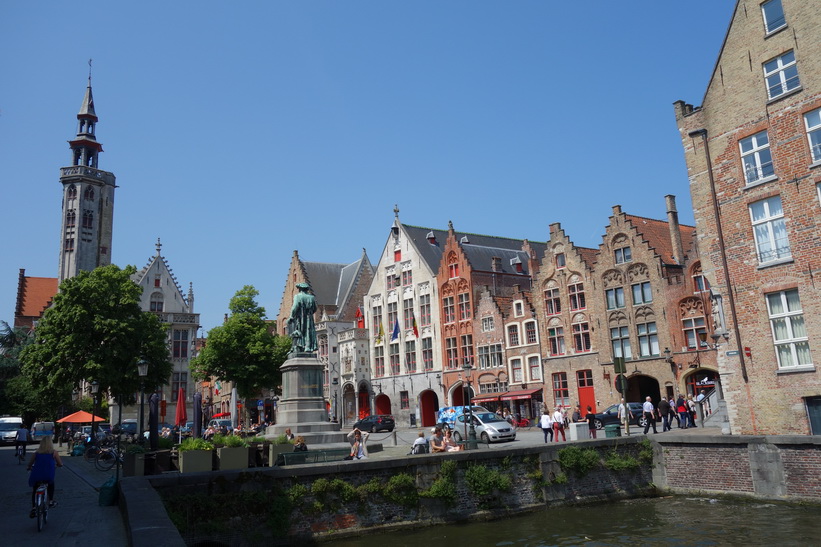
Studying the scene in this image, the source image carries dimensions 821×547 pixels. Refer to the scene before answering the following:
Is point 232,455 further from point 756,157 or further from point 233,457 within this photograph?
point 756,157

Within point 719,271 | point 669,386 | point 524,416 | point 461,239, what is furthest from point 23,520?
point 461,239

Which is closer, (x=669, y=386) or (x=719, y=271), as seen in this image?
(x=719, y=271)

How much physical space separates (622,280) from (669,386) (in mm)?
6931

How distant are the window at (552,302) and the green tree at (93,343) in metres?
25.6

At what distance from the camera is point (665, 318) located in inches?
1409

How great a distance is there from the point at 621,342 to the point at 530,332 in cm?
736

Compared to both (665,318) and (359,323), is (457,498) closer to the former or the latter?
(665,318)

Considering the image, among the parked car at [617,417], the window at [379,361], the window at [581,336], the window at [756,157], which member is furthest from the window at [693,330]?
the window at [379,361]

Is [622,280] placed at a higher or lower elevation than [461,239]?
lower

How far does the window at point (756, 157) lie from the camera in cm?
2106

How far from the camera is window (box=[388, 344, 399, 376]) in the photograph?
54094 millimetres

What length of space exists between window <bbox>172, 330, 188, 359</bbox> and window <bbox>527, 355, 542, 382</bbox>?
119 feet

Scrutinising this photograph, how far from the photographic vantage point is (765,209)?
68.9 ft

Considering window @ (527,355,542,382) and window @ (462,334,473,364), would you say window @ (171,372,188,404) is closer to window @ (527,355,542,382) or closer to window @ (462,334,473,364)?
window @ (462,334,473,364)
